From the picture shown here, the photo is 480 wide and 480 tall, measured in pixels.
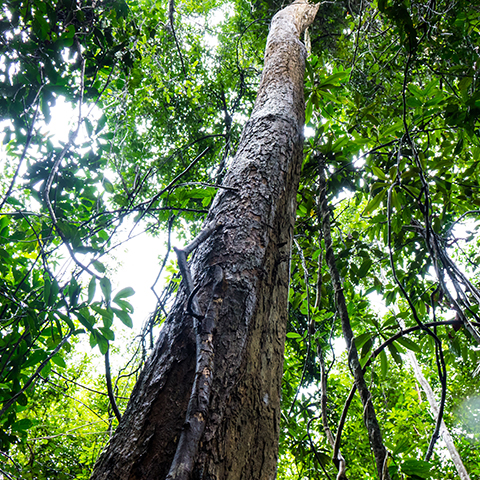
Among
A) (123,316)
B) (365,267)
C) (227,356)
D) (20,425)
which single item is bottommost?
(20,425)

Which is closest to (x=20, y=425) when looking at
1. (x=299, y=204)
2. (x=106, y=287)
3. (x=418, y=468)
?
(x=106, y=287)

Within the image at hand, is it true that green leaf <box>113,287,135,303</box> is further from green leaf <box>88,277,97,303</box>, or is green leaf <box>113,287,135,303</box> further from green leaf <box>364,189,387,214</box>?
green leaf <box>364,189,387,214</box>

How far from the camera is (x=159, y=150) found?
5.55 meters

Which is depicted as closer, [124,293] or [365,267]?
[124,293]

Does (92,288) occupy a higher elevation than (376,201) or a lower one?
lower

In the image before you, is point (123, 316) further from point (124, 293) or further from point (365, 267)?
point (365, 267)

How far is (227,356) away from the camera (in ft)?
2.03

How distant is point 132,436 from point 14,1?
70.8 inches

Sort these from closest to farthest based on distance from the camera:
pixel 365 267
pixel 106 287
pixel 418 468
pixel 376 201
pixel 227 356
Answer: pixel 227 356 < pixel 418 468 < pixel 106 287 < pixel 376 201 < pixel 365 267

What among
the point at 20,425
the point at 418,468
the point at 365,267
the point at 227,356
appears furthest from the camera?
the point at 365,267

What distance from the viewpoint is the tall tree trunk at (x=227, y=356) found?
50cm

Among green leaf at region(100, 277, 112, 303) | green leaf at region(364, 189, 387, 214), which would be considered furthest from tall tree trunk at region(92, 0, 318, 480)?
green leaf at region(364, 189, 387, 214)

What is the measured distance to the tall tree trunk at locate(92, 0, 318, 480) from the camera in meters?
0.50

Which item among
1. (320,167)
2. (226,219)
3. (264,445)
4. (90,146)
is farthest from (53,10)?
(264,445)
